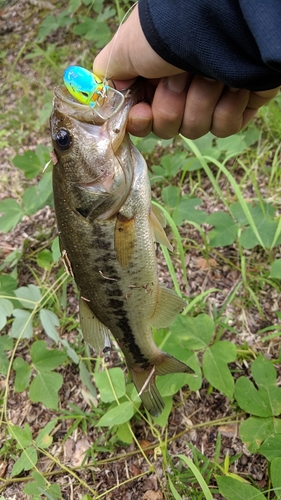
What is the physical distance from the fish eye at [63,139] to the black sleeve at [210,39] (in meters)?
0.46

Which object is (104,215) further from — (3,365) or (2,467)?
(2,467)

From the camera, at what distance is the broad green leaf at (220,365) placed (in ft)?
6.68

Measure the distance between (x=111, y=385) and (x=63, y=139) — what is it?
1342 mm

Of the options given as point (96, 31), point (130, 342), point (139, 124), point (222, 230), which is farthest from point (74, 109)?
point (96, 31)

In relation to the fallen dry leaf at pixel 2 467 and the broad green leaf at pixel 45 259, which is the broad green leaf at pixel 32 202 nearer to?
the broad green leaf at pixel 45 259

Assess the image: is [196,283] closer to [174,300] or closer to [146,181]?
[174,300]

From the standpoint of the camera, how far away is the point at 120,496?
2275 millimetres

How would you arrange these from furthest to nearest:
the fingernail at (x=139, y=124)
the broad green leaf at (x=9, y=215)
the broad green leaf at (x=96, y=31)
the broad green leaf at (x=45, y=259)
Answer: the broad green leaf at (x=96, y=31)
the broad green leaf at (x=45, y=259)
the broad green leaf at (x=9, y=215)
the fingernail at (x=139, y=124)

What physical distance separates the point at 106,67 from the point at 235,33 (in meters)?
0.59

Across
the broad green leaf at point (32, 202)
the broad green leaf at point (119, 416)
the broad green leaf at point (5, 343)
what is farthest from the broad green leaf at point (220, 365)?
the broad green leaf at point (32, 202)

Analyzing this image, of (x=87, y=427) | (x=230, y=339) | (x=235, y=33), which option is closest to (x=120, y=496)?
(x=87, y=427)

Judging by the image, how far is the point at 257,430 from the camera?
1.98m

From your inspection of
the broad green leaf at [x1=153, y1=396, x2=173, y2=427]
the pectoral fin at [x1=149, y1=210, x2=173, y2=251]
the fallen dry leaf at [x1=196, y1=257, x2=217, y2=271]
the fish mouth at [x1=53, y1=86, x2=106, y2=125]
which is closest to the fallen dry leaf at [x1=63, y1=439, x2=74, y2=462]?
the broad green leaf at [x1=153, y1=396, x2=173, y2=427]

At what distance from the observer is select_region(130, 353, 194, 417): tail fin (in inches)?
77.7
